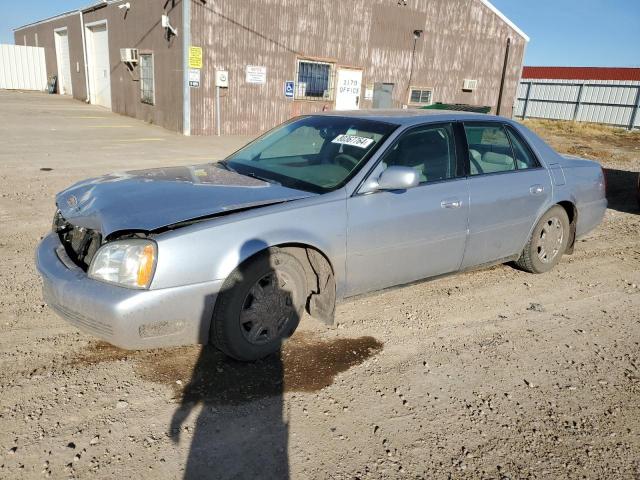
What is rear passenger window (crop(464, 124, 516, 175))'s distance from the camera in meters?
4.28

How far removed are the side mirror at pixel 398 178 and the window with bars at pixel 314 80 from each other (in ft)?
48.7

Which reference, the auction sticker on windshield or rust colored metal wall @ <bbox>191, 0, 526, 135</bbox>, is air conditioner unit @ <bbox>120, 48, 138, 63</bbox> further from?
the auction sticker on windshield

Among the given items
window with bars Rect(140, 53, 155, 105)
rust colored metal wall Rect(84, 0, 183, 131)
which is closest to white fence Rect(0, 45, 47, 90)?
rust colored metal wall Rect(84, 0, 183, 131)

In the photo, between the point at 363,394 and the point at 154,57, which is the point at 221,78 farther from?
the point at 363,394

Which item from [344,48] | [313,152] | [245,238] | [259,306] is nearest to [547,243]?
[313,152]

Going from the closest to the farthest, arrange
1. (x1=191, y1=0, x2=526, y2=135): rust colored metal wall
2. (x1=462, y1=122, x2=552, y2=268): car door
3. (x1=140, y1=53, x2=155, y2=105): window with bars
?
(x1=462, y1=122, x2=552, y2=268): car door < (x1=191, y1=0, x2=526, y2=135): rust colored metal wall < (x1=140, y1=53, x2=155, y2=105): window with bars

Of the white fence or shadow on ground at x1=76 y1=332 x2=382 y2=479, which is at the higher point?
the white fence

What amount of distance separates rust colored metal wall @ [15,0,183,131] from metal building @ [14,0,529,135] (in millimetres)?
43

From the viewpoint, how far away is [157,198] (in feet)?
10.5

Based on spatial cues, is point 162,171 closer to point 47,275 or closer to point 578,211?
point 47,275

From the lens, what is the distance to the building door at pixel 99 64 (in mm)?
20969

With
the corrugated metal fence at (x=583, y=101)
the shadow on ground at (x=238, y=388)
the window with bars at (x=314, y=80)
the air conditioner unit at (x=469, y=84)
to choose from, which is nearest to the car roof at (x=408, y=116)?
the shadow on ground at (x=238, y=388)

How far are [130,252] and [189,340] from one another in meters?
0.61

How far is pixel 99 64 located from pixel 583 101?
25676 millimetres
